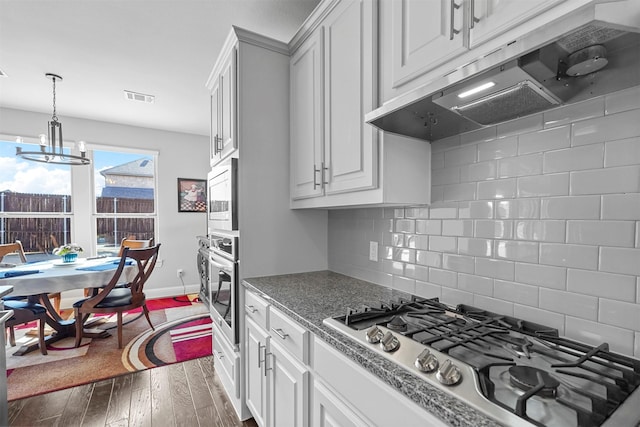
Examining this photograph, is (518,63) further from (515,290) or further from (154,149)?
(154,149)

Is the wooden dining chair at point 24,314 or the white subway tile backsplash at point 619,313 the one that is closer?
the white subway tile backsplash at point 619,313

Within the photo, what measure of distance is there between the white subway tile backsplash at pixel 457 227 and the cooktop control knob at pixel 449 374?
0.68 m

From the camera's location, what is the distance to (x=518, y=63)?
0.76 metres

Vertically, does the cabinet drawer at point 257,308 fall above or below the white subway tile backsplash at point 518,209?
below

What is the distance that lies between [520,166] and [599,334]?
0.57 metres

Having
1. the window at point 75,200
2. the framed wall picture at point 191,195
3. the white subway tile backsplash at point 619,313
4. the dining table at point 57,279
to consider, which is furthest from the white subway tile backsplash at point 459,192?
the window at point 75,200

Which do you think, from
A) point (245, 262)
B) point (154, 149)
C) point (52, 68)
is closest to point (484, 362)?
point (245, 262)

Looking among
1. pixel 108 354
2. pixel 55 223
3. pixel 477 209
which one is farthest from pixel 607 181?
pixel 55 223

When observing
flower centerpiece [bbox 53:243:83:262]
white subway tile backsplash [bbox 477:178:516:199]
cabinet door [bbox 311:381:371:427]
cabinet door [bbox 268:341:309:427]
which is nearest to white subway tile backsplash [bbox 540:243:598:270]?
white subway tile backsplash [bbox 477:178:516:199]

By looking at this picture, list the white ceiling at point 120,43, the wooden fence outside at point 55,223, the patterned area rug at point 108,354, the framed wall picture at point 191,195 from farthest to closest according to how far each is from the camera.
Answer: the framed wall picture at point 191,195
the wooden fence outside at point 55,223
the patterned area rug at point 108,354
the white ceiling at point 120,43

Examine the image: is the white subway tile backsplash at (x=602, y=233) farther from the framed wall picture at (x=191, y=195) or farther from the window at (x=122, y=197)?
the window at (x=122, y=197)

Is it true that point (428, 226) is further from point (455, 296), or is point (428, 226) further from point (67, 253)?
point (67, 253)

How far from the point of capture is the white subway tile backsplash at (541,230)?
973mm

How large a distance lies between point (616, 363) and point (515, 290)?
344 mm
